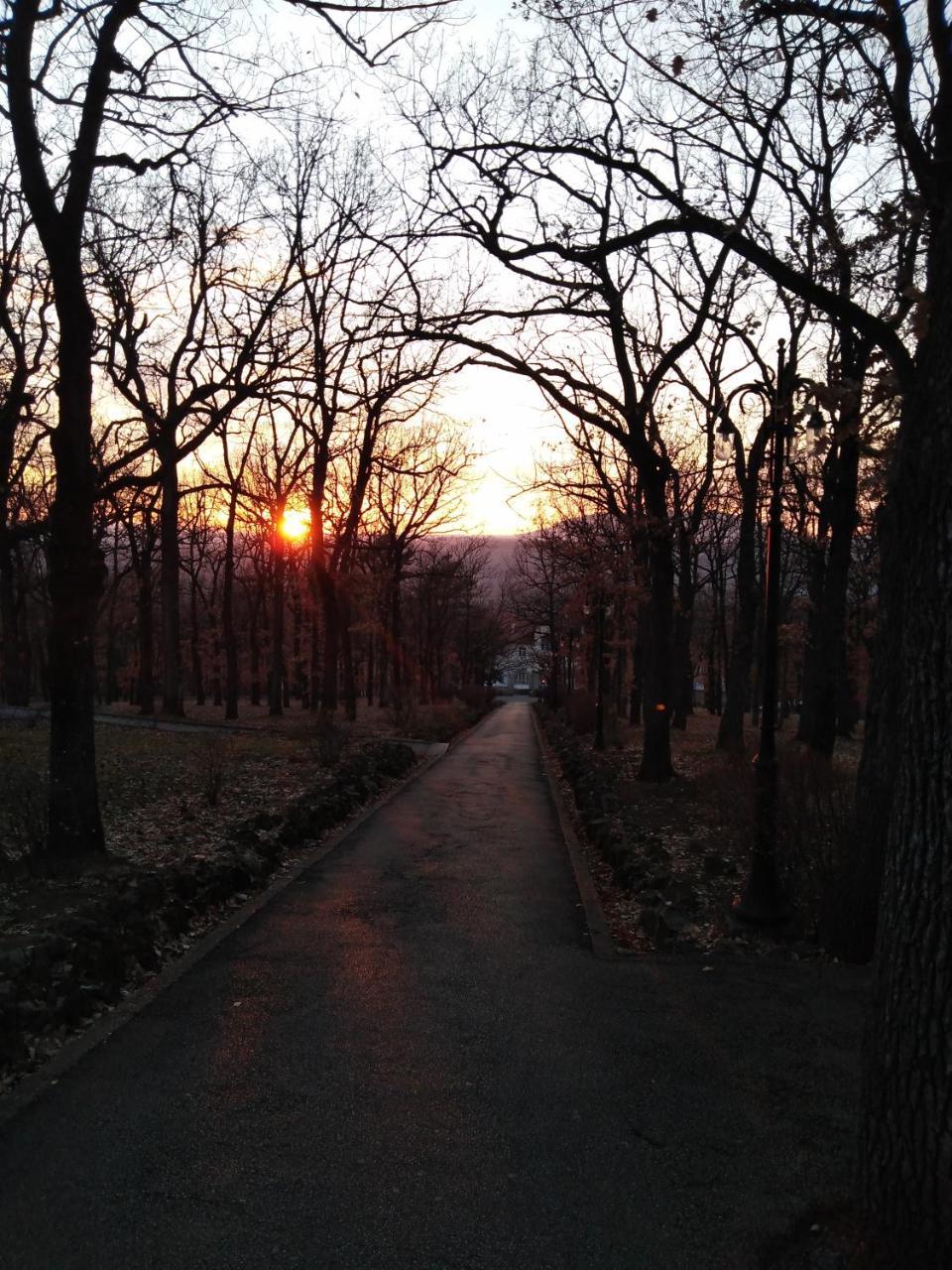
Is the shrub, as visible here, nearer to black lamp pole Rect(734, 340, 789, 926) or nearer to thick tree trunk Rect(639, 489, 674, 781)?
black lamp pole Rect(734, 340, 789, 926)

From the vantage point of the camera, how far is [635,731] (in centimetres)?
3203

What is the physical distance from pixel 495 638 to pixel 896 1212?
3488 inches

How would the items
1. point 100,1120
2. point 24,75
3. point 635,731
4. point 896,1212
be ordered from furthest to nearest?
point 635,731 < point 24,75 < point 100,1120 < point 896,1212

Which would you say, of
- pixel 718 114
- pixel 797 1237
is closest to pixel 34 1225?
pixel 797 1237

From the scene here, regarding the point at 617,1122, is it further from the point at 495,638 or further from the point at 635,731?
the point at 495,638


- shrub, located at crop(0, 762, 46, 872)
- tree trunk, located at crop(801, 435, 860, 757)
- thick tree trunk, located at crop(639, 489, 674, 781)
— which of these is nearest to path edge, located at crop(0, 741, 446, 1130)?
shrub, located at crop(0, 762, 46, 872)

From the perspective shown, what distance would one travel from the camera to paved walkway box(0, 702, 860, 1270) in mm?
3486

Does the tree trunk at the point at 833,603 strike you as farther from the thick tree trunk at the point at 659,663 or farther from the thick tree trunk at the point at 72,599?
the thick tree trunk at the point at 72,599

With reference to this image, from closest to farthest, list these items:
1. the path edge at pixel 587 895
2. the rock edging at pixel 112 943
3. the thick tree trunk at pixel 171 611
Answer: the rock edging at pixel 112 943 → the path edge at pixel 587 895 → the thick tree trunk at pixel 171 611

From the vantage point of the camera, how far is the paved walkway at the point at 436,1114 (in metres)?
3.49

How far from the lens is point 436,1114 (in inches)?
175

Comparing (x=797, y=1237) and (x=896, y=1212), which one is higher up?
(x=896, y=1212)

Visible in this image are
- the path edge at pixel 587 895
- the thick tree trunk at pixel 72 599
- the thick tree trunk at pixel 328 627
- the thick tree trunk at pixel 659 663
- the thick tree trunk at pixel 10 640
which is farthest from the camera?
the thick tree trunk at pixel 10 640

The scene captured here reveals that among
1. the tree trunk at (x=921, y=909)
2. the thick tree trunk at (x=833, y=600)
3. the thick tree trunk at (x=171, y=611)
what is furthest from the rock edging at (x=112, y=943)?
the thick tree trunk at (x=171, y=611)
